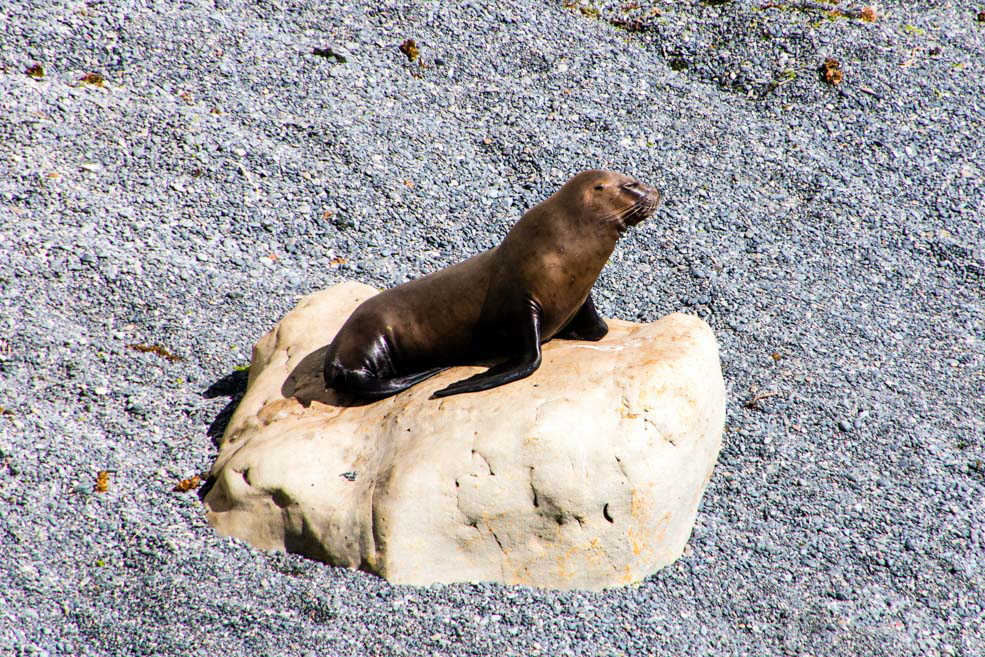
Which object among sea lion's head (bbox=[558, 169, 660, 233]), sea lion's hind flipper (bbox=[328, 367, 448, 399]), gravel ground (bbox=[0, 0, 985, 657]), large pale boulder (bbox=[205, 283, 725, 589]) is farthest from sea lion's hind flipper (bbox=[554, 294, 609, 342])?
gravel ground (bbox=[0, 0, 985, 657])

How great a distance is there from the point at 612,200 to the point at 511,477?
1888 mm

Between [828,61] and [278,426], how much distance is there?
815 cm

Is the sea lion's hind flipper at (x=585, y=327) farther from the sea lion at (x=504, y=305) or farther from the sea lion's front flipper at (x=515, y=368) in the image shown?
the sea lion's front flipper at (x=515, y=368)

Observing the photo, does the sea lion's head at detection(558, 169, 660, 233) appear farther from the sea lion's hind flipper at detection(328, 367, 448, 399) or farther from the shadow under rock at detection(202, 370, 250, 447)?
the shadow under rock at detection(202, 370, 250, 447)

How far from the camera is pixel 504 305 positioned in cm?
582

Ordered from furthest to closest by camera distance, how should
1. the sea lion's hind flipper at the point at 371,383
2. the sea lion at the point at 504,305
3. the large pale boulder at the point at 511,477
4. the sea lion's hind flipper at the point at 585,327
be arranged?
1. the sea lion's hind flipper at the point at 585,327
2. the sea lion's hind flipper at the point at 371,383
3. the sea lion at the point at 504,305
4. the large pale boulder at the point at 511,477

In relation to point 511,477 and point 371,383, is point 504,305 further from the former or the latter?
point 511,477

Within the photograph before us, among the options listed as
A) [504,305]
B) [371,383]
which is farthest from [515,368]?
[371,383]

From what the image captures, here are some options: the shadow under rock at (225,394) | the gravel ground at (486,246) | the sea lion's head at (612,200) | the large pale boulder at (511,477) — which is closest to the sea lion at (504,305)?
the sea lion's head at (612,200)

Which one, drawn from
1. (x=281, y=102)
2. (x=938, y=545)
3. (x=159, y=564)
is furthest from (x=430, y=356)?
(x=281, y=102)

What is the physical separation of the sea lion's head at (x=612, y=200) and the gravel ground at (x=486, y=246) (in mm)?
1932

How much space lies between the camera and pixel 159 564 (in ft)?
16.5

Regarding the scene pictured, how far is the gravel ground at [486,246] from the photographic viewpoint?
5020 mm

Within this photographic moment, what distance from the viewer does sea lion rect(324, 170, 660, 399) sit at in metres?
5.77
